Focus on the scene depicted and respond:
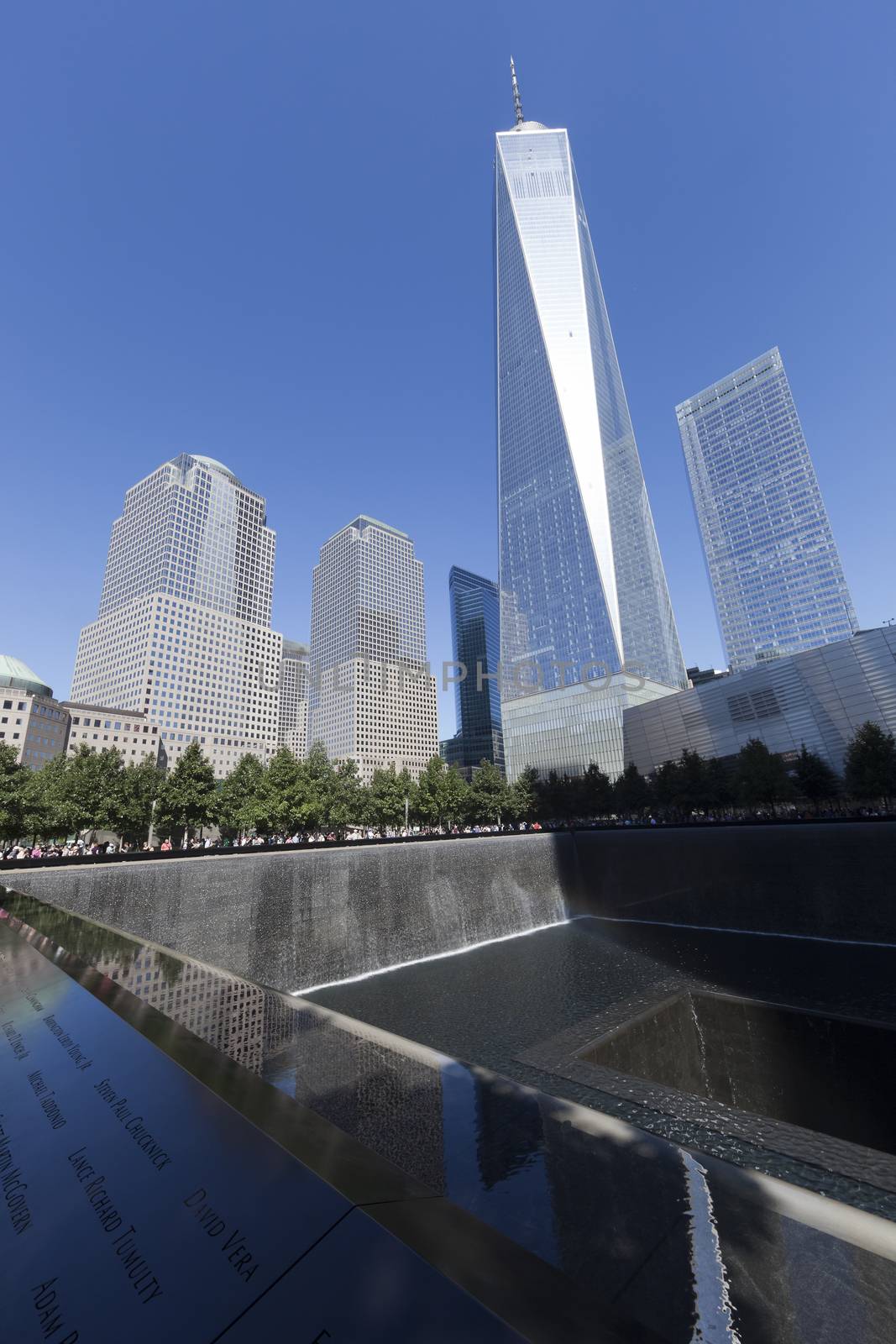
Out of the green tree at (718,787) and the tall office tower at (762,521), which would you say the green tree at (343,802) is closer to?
the green tree at (718,787)

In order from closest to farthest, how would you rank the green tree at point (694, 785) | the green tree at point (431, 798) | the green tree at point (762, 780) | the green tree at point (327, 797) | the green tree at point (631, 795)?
the green tree at point (327, 797)
the green tree at point (762, 780)
the green tree at point (694, 785)
the green tree at point (431, 798)
the green tree at point (631, 795)

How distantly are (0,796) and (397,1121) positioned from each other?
5124 centimetres

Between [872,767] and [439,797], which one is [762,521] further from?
[439,797]

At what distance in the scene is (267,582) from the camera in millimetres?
182500

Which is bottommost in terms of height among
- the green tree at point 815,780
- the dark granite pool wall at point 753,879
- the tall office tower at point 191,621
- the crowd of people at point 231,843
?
the dark granite pool wall at point 753,879

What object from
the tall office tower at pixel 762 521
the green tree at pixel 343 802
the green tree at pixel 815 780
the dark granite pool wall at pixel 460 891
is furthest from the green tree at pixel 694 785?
the tall office tower at pixel 762 521

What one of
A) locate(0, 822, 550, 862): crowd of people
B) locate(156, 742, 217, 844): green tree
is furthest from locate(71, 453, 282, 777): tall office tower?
locate(156, 742, 217, 844): green tree

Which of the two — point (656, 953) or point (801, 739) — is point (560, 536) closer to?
point (801, 739)

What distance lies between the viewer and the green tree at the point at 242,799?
52.0 m

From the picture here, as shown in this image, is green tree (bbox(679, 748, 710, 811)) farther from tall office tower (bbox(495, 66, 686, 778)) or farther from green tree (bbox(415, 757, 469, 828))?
tall office tower (bbox(495, 66, 686, 778))

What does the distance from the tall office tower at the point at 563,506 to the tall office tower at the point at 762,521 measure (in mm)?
36775

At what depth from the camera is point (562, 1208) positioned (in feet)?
9.78

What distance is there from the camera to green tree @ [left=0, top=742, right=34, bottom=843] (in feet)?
142

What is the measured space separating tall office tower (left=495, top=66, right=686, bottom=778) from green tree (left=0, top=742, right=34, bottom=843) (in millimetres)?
82298
